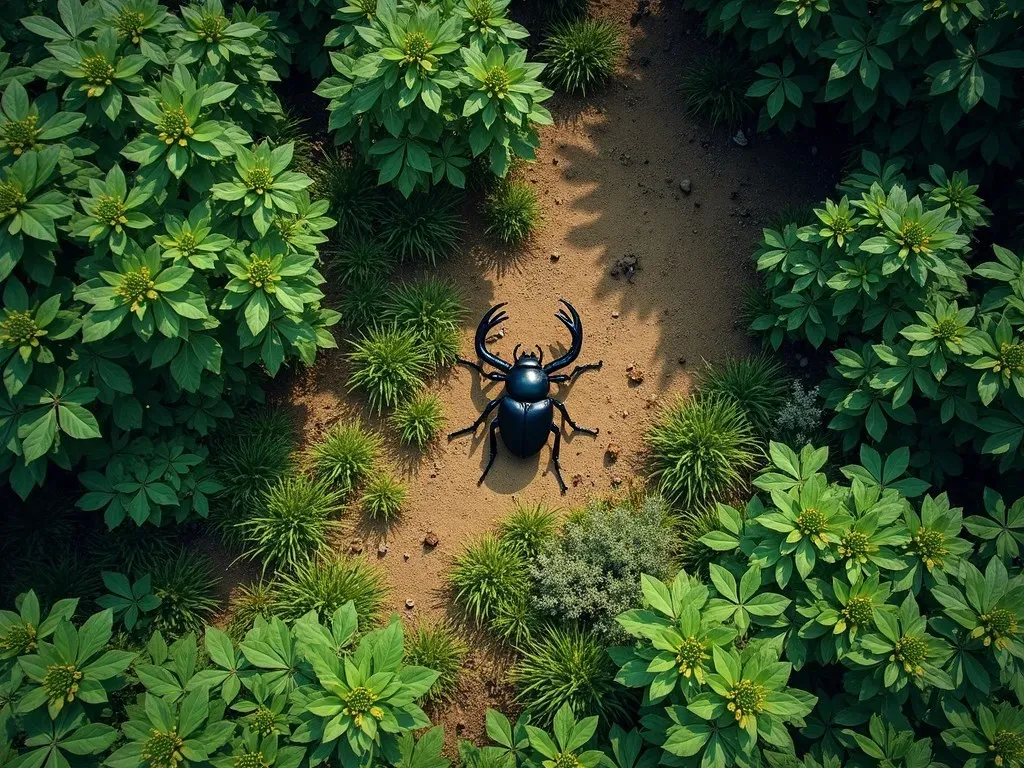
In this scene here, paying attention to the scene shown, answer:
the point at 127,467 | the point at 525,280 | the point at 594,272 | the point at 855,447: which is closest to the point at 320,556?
the point at 127,467

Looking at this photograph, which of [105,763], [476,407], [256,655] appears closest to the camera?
[105,763]

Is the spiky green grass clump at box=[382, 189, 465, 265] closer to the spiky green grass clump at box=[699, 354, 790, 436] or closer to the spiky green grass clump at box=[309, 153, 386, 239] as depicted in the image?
the spiky green grass clump at box=[309, 153, 386, 239]

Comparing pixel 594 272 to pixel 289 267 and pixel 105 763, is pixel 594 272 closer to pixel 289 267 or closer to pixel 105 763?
pixel 289 267

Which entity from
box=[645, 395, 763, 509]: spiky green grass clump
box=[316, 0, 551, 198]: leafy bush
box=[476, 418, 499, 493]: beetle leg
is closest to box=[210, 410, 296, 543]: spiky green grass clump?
box=[476, 418, 499, 493]: beetle leg

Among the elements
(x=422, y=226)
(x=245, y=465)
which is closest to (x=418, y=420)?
(x=245, y=465)

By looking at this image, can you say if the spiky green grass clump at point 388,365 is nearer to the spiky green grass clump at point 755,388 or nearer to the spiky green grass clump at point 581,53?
the spiky green grass clump at point 755,388
